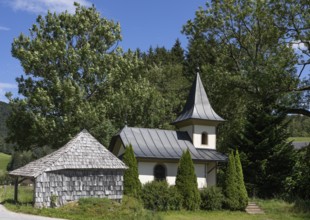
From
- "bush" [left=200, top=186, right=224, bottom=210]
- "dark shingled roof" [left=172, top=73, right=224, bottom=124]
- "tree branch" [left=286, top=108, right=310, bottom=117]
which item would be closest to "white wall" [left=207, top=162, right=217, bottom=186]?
"bush" [left=200, top=186, right=224, bottom=210]

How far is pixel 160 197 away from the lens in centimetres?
2341

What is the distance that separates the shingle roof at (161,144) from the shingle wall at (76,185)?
3.22 m

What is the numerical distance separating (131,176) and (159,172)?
3164 millimetres

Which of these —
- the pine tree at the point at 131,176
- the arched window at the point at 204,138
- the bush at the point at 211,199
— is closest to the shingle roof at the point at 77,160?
the pine tree at the point at 131,176

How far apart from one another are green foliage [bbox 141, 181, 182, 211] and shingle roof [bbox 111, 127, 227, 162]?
2213mm

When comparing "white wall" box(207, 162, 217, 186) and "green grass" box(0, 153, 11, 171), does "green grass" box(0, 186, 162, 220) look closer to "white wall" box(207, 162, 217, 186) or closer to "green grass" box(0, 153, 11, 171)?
"white wall" box(207, 162, 217, 186)

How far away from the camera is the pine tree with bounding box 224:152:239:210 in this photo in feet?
81.7

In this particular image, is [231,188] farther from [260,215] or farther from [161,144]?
[161,144]

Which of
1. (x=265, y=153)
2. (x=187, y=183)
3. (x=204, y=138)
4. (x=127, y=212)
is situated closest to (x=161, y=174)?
(x=187, y=183)

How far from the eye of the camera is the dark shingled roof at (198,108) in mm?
28797

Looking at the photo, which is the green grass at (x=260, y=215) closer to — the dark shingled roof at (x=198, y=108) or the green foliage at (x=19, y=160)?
the dark shingled roof at (x=198, y=108)

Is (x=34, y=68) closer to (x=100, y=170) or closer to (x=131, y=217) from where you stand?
(x=100, y=170)

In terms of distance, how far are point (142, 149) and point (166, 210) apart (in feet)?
14.3

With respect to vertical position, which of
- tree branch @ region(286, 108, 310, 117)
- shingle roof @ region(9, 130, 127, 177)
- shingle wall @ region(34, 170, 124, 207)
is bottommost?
shingle wall @ region(34, 170, 124, 207)
